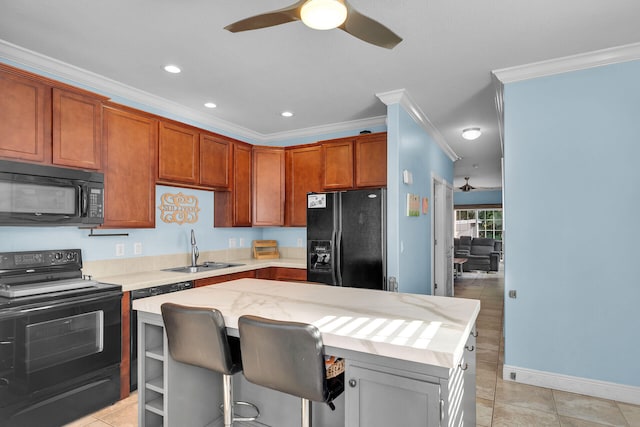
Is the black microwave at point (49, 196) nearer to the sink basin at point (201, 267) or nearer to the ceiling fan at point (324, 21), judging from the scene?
the sink basin at point (201, 267)

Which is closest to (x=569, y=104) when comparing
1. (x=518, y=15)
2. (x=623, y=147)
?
(x=623, y=147)

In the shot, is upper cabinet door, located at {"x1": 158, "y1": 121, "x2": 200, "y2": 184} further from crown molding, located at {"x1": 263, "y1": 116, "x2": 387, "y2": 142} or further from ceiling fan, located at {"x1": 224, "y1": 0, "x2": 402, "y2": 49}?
ceiling fan, located at {"x1": 224, "y1": 0, "x2": 402, "y2": 49}

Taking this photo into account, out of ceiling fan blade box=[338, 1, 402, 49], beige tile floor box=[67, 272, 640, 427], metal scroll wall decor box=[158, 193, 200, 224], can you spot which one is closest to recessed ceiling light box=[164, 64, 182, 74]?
metal scroll wall decor box=[158, 193, 200, 224]

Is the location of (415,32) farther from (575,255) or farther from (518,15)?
(575,255)

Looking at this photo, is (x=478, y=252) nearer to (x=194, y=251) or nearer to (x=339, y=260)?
(x=339, y=260)

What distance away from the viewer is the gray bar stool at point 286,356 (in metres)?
1.32

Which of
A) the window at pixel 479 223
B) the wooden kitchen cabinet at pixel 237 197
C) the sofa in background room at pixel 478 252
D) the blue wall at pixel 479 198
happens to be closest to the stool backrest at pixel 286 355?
the wooden kitchen cabinet at pixel 237 197

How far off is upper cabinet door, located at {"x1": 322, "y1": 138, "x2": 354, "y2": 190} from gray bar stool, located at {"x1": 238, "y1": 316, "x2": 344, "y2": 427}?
8.98 ft

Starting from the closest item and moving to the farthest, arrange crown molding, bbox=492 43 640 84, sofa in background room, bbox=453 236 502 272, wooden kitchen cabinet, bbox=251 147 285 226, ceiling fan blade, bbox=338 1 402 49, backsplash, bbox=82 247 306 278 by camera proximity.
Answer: ceiling fan blade, bbox=338 1 402 49 → crown molding, bbox=492 43 640 84 → backsplash, bbox=82 247 306 278 → wooden kitchen cabinet, bbox=251 147 285 226 → sofa in background room, bbox=453 236 502 272

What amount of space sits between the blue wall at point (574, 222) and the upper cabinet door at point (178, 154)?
9.62 ft

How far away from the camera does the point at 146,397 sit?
1941mm

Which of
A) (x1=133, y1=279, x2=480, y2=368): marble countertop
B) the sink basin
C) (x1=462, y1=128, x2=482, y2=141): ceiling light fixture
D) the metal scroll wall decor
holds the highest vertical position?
(x1=462, y1=128, x2=482, y2=141): ceiling light fixture

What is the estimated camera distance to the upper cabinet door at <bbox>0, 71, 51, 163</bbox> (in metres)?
2.26

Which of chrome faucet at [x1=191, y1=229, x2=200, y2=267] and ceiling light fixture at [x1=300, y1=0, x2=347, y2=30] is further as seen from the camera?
chrome faucet at [x1=191, y1=229, x2=200, y2=267]
